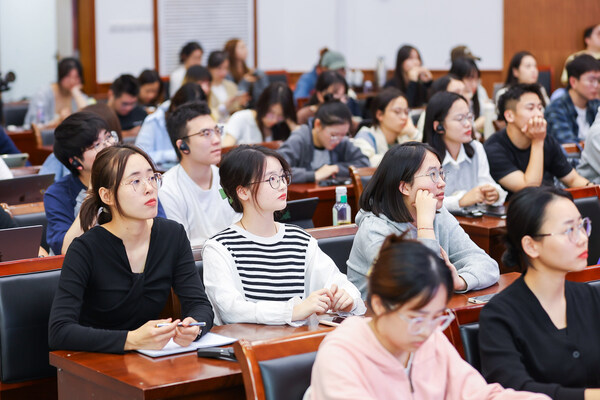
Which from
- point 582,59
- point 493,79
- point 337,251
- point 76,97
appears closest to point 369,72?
point 493,79

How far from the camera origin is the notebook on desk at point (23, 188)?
413cm

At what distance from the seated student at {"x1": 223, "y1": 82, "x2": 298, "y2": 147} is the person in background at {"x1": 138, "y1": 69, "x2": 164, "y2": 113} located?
171 cm

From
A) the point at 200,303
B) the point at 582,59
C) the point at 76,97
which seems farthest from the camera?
the point at 76,97

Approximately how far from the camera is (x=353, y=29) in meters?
11.0

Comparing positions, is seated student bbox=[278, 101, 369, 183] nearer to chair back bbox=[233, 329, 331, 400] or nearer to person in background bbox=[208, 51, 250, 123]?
person in background bbox=[208, 51, 250, 123]

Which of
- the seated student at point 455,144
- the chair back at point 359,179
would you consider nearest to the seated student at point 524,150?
the seated student at point 455,144

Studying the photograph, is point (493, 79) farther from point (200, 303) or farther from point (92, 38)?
point (200, 303)

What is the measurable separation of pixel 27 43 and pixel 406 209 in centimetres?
784

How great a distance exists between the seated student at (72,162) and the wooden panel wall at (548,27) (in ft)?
24.9

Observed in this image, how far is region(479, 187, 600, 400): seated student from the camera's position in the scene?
80.4 inches

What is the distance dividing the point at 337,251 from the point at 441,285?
1.37 meters

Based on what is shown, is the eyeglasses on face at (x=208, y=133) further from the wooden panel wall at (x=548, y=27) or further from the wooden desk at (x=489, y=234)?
the wooden panel wall at (x=548, y=27)

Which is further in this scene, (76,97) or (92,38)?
(92,38)

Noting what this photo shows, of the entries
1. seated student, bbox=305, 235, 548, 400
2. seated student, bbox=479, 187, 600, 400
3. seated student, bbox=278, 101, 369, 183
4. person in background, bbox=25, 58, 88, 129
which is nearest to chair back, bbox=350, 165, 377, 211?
seated student, bbox=278, 101, 369, 183
